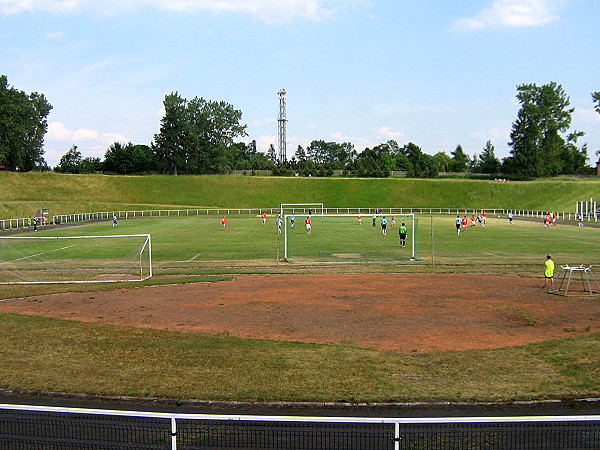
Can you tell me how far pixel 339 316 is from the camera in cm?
2147

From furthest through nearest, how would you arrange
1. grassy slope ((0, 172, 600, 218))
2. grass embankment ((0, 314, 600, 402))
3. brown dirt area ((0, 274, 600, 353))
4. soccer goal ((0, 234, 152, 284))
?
grassy slope ((0, 172, 600, 218)) → soccer goal ((0, 234, 152, 284)) → brown dirt area ((0, 274, 600, 353)) → grass embankment ((0, 314, 600, 402))

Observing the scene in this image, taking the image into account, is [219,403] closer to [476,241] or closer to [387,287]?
[387,287]

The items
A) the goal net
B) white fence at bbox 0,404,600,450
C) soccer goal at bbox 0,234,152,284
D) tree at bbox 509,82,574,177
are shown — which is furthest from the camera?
tree at bbox 509,82,574,177

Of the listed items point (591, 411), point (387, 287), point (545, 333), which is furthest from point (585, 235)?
point (591, 411)

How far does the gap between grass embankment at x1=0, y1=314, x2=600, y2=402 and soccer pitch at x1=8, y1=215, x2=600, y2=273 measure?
16785mm

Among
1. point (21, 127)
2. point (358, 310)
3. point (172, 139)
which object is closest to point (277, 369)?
point (358, 310)

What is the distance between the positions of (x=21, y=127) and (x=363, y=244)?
84.8 m

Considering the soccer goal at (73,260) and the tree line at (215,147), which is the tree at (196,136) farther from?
the soccer goal at (73,260)

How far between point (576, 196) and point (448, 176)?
42247 mm

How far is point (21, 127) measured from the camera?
104 meters

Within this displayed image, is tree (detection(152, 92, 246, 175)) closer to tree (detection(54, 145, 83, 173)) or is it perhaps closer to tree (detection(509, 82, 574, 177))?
tree (detection(54, 145, 83, 173))

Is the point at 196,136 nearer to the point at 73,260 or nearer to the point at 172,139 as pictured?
the point at 172,139

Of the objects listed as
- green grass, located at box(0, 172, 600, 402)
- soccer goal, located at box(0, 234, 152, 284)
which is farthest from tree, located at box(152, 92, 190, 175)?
green grass, located at box(0, 172, 600, 402)

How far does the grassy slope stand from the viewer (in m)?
107
